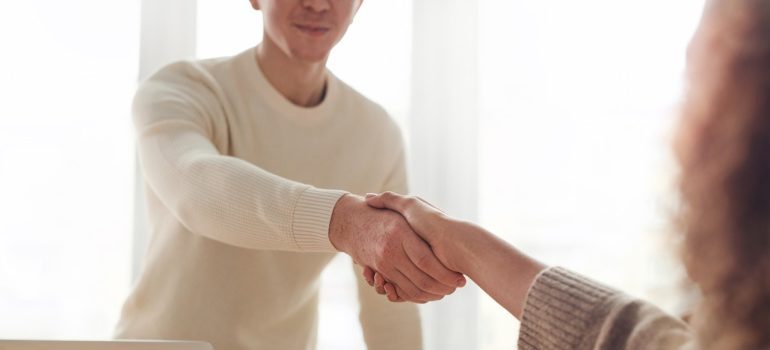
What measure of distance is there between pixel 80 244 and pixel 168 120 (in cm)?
110

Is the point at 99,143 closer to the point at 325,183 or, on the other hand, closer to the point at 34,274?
the point at 34,274

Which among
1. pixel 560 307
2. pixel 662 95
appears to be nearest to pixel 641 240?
pixel 662 95

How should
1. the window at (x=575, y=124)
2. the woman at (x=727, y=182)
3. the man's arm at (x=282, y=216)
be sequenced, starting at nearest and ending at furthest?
1. the woman at (x=727, y=182)
2. the man's arm at (x=282, y=216)
3. the window at (x=575, y=124)

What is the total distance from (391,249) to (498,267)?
322mm

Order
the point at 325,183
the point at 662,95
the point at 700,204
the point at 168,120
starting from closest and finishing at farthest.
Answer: the point at 700,204, the point at 168,120, the point at 325,183, the point at 662,95

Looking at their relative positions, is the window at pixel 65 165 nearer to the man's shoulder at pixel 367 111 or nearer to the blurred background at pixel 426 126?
the blurred background at pixel 426 126

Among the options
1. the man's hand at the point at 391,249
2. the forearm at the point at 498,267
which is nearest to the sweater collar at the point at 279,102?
the man's hand at the point at 391,249

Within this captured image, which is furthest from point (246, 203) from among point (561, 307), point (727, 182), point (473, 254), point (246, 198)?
point (727, 182)

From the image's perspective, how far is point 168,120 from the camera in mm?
1646

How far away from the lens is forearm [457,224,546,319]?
3.58ft

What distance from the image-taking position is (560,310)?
3.00 ft

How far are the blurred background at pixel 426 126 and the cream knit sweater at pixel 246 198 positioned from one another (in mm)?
815

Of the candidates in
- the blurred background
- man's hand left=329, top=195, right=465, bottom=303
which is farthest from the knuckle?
the blurred background

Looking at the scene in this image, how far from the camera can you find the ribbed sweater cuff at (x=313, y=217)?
146 centimetres
